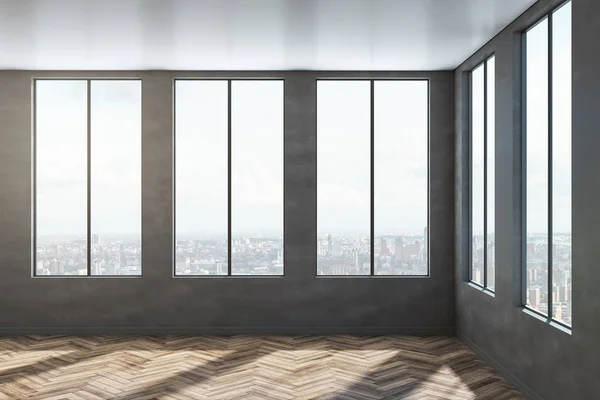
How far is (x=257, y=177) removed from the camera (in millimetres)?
6742

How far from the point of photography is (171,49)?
5.72 m

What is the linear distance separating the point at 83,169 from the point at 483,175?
427 centimetres

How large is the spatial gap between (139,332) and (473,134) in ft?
13.5

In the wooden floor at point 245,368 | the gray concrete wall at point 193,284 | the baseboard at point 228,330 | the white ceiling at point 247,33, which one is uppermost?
the white ceiling at point 247,33

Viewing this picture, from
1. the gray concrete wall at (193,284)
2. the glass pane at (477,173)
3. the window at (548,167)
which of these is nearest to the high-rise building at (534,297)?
the window at (548,167)

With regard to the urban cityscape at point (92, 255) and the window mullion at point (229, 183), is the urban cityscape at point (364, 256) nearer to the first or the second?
the window mullion at point (229, 183)

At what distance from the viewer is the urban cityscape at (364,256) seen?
264 inches

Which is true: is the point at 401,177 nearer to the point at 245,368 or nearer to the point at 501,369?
the point at 501,369

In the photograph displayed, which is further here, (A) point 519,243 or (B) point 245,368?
(B) point 245,368

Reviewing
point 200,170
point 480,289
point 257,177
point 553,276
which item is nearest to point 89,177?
point 200,170

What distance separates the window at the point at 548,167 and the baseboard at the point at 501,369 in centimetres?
59

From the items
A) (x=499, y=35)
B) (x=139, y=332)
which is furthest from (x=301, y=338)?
(x=499, y=35)

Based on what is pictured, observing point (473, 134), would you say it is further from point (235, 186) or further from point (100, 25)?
point (100, 25)

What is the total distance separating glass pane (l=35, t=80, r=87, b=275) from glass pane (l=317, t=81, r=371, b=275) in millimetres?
2641
